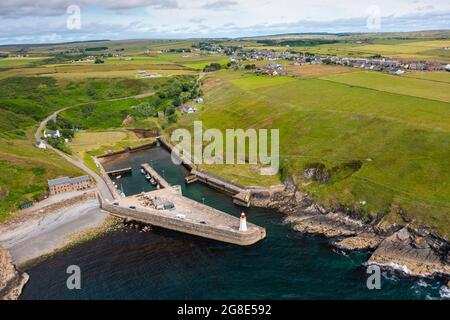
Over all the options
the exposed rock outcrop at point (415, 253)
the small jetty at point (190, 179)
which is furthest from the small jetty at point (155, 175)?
the exposed rock outcrop at point (415, 253)

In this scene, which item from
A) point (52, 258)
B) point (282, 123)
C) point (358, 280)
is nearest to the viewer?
point (358, 280)

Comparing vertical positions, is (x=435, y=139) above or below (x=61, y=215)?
above

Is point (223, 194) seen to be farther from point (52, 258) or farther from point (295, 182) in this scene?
point (52, 258)

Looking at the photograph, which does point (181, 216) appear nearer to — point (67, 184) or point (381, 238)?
point (67, 184)

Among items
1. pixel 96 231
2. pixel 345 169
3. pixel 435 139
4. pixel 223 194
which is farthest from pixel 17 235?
pixel 435 139

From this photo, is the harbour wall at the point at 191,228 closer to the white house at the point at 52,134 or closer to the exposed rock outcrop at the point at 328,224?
the exposed rock outcrop at the point at 328,224

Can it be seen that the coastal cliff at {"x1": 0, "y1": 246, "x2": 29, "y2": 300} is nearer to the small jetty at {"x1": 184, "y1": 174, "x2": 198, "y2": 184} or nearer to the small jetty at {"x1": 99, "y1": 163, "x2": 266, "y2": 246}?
the small jetty at {"x1": 99, "y1": 163, "x2": 266, "y2": 246}

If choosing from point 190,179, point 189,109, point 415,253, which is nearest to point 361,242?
point 415,253
